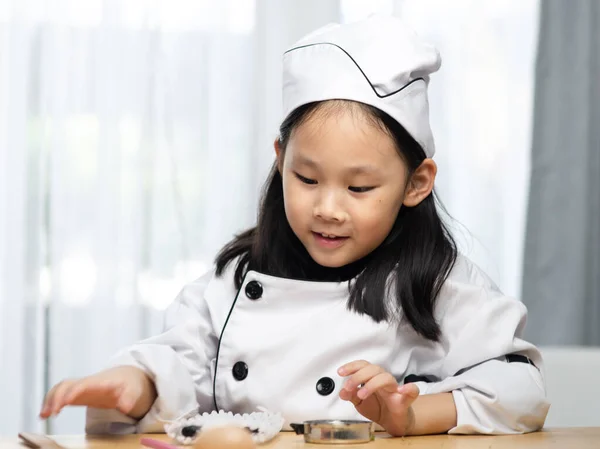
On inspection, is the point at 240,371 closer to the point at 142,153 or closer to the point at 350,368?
the point at 350,368

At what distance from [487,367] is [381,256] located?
19 cm

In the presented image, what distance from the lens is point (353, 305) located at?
3.34ft

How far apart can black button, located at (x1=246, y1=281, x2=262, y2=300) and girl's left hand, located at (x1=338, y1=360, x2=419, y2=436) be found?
9.0 inches

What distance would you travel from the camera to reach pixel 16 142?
2082mm

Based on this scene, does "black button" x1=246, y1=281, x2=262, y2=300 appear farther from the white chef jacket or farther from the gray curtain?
the gray curtain

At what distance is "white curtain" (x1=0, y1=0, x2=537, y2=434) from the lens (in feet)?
6.84

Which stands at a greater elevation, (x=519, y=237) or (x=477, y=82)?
(x=477, y=82)

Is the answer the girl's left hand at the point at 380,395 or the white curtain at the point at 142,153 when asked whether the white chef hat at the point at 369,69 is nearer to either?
the girl's left hand at the point at 380,395

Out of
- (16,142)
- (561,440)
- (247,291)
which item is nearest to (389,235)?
(247,291)

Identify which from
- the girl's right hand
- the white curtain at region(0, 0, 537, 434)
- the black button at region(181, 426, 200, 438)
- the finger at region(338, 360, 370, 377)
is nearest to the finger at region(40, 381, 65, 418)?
the girl's right hand

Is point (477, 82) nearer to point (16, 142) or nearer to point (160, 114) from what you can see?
point (160, 114)

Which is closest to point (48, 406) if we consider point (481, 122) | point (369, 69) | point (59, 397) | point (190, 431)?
point (59, 397)

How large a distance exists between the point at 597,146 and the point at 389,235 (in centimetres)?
122

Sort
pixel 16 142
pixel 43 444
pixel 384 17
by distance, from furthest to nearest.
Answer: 1. pixel 16 142
2. pixel 384 17
3. pixel 43 444
